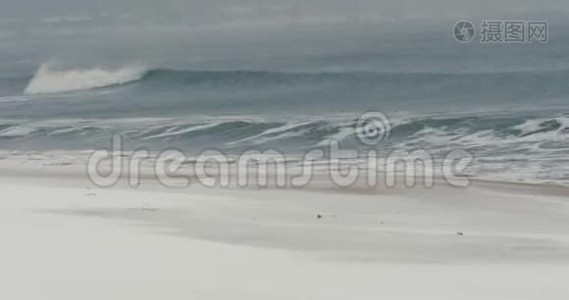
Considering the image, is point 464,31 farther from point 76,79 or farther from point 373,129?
point 373,129

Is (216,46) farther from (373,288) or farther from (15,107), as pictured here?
(373,288)

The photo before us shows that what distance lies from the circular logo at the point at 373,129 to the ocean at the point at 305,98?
0.56 ft

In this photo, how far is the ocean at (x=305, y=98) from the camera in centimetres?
1603

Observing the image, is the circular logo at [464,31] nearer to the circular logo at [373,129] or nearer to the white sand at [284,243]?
the circular logo at [373,129]

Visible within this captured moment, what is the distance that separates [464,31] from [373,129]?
38008mm

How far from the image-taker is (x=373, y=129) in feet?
57.6

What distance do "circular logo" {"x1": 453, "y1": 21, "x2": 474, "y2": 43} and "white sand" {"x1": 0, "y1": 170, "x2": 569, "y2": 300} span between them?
3783 cm

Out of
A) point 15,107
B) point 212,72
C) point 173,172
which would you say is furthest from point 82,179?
point 212,72

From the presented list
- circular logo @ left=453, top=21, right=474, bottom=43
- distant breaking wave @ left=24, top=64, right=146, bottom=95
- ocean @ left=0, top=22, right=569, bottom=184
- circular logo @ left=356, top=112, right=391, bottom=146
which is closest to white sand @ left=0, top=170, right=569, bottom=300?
ocean @ left=0, top=22, right=569, bottom=184

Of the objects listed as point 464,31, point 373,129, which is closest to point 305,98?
point 373,129

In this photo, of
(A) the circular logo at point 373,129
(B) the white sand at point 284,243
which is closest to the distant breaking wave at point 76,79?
(A) the circular logo at point 373,129

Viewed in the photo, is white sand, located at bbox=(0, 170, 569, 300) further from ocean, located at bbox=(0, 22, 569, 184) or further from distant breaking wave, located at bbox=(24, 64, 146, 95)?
distant breaking wave, located at bbox=(24, 64, 146, 95)

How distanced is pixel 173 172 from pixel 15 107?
1445cm

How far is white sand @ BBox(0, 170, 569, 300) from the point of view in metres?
6.73
